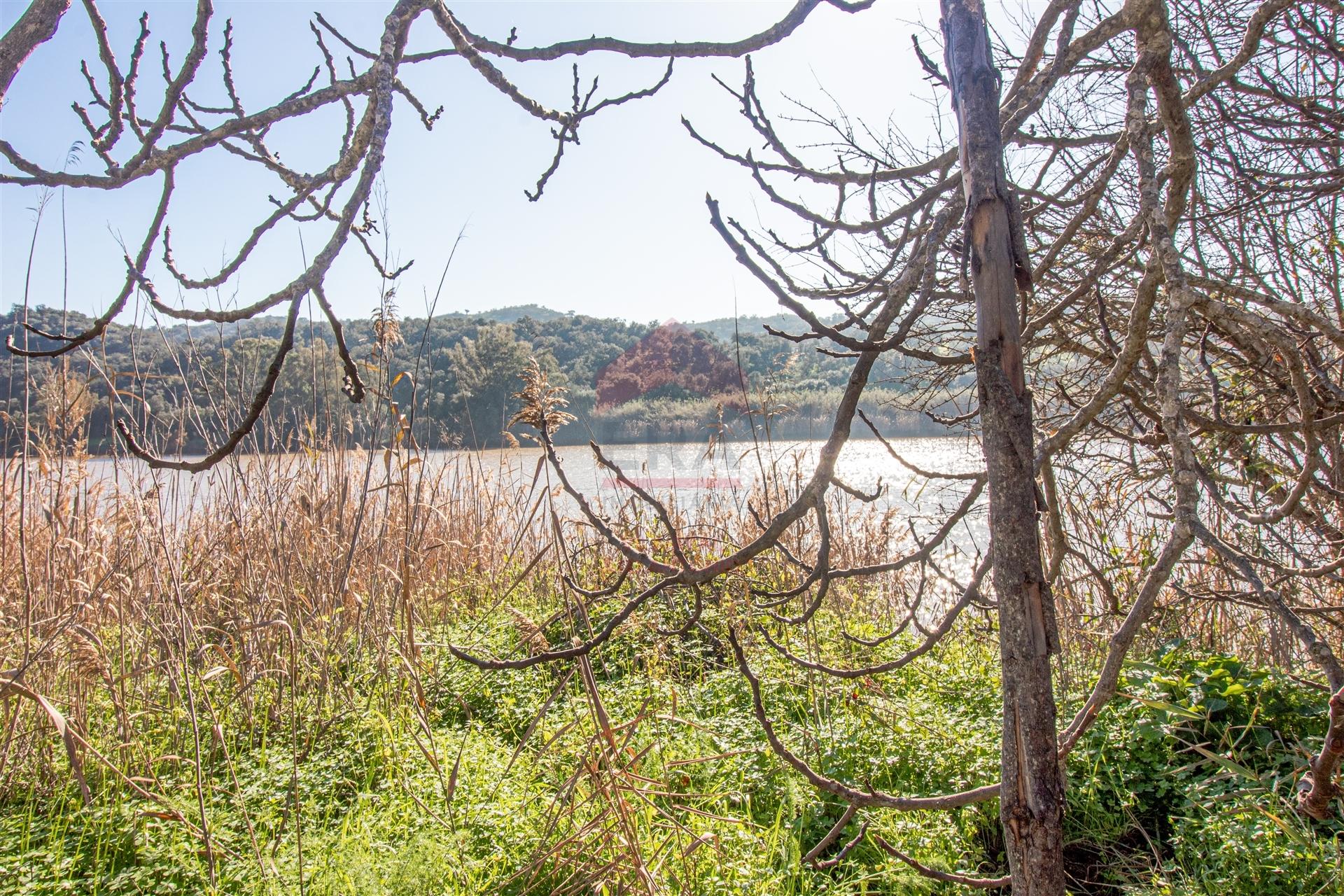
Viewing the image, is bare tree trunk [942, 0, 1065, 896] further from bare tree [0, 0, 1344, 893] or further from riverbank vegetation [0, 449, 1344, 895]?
riverbank vegetation [0, 449, 1344, 895]

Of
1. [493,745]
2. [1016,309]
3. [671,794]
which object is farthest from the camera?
[493,745]

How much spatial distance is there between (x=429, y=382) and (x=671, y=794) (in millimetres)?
2369

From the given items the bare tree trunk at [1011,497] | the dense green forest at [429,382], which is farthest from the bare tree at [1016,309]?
the dense green forest at [429,382]

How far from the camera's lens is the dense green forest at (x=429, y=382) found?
309 centimetres

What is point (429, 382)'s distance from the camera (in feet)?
11.2

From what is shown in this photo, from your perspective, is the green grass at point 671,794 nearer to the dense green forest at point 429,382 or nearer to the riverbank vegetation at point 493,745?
the riverbank vegetation at point 493,745

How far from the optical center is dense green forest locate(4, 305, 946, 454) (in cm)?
309

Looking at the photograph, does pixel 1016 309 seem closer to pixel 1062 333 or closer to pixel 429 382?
pixel 1062 333

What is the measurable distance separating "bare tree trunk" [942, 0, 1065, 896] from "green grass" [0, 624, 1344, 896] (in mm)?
1035

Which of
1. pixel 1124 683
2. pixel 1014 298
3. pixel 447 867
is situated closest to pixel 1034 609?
pixel 1014 298

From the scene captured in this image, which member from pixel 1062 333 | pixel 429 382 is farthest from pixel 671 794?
pixel 429 382

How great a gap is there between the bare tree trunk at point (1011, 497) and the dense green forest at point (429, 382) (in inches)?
27.0

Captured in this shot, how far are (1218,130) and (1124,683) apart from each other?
1921 mm

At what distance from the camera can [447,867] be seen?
1965 millimetres
